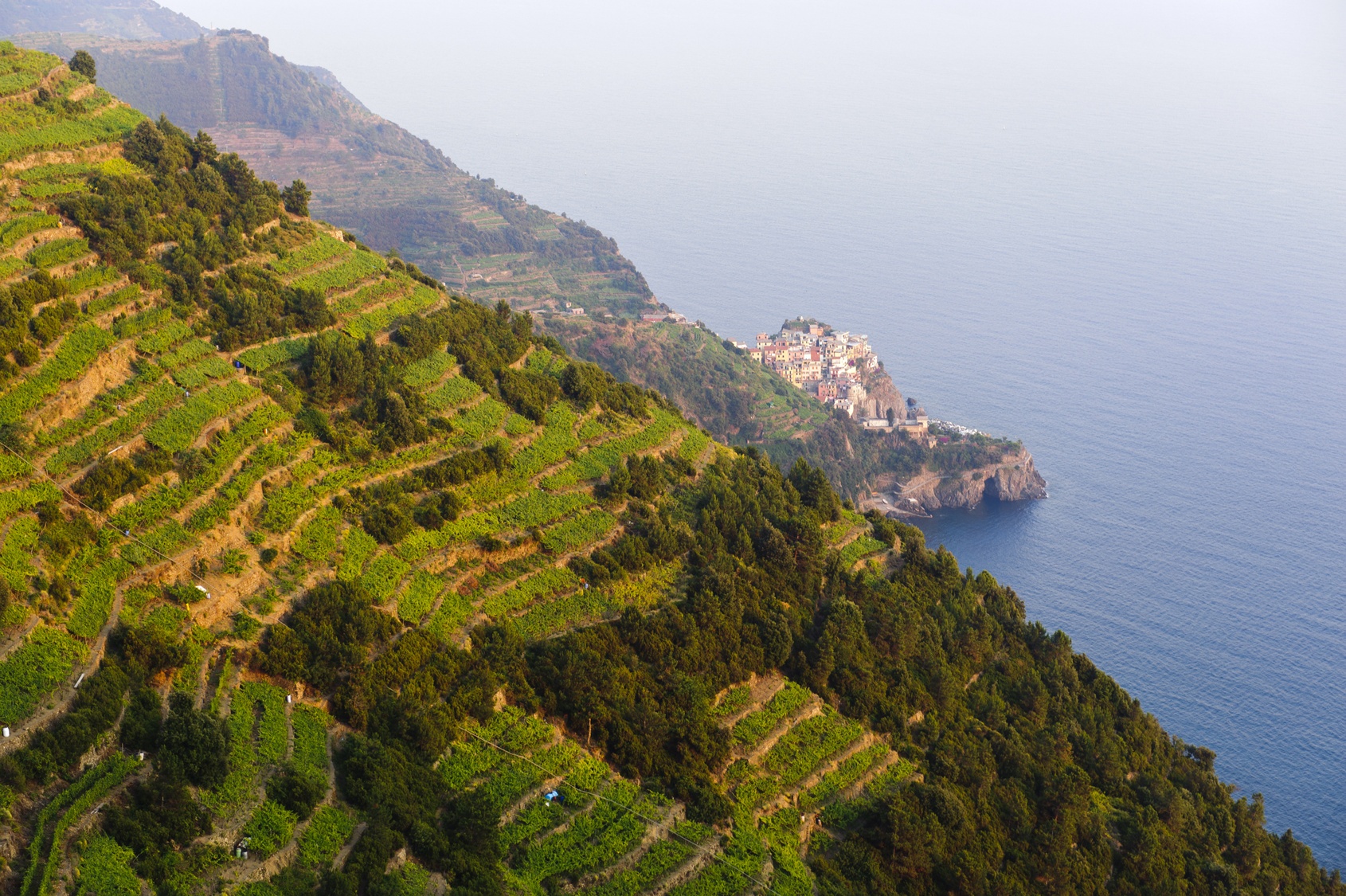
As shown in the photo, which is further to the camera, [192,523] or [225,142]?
[225,142]

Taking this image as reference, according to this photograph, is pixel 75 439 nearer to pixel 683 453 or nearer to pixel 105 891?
pixel 105 891

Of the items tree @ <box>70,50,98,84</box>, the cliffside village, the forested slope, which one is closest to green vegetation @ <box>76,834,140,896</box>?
the forested slope

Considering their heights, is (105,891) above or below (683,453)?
below

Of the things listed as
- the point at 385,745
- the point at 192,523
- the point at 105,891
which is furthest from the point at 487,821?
the point at 192,523

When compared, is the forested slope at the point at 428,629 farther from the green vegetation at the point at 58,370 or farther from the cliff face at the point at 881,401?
the cliff face at the point at 881,401

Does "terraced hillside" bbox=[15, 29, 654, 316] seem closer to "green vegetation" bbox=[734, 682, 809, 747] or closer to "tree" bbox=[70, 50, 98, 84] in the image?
"tree" bbox=[70, 50, 98, 84]

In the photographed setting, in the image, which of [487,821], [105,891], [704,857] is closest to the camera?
[105,891]

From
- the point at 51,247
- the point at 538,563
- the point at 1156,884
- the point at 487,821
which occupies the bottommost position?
the point at 1156,884

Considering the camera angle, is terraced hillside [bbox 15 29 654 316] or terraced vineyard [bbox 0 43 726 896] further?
terraced hillside [bbox 15 29 654 316]
